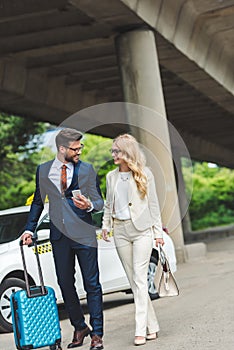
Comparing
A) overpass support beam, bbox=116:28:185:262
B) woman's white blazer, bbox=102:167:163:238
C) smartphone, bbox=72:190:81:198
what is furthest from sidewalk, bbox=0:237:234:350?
overpass support beam, bbox=116:28:185:262

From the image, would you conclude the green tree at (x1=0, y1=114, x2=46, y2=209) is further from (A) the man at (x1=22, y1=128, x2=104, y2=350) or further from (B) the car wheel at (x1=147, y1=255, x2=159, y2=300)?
(A) the man at (x1=22, y1=128, x2=104, y2=350)

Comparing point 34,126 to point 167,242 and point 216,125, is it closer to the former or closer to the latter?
point 216,125

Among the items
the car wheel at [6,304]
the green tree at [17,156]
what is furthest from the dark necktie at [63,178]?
the green tree at [17,156]

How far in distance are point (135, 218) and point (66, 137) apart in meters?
1.01

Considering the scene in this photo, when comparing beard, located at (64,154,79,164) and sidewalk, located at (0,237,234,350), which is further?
beard, located at (64,154,79,164)

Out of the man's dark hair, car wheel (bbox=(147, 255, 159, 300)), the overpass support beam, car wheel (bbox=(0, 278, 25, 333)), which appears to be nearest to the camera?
the man's dark hair

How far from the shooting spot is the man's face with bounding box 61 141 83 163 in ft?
31.3

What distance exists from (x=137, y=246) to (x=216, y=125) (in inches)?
1705

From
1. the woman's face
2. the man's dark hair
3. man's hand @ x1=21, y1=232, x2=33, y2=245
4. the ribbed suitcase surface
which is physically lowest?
the ribbed suitcase surface

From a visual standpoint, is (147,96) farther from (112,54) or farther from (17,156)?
(17,156)

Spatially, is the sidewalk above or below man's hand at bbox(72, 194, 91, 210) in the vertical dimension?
below

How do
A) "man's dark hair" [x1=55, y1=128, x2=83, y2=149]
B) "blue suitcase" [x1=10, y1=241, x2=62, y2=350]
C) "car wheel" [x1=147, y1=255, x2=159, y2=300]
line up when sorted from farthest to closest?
"car wheel" [x1=147, y1=255, x2=159, y2=300], "man's dark hair" [x1=55, y1=128, x2=83, y2=149], "blue suitcase" [x1=10, y1=241, x2=62, y2=350]

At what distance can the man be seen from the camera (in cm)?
948

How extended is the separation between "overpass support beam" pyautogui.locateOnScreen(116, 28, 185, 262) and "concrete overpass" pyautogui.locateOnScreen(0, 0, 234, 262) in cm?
2
